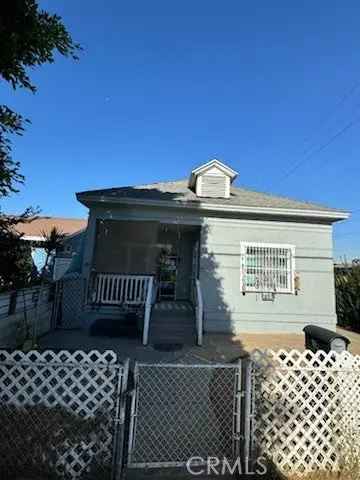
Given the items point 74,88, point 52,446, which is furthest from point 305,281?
point 74,88

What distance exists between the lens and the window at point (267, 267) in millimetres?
10539

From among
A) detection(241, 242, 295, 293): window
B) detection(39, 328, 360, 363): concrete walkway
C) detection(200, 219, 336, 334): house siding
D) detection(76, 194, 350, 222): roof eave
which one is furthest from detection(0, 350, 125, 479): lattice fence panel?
detection(241, 242, 295, 293): window

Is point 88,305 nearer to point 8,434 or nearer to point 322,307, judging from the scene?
point 8,434

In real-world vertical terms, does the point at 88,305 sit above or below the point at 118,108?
below

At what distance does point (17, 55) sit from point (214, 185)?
8278 millimetres

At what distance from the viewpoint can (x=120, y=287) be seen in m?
9.68

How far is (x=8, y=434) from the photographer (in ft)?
10.0

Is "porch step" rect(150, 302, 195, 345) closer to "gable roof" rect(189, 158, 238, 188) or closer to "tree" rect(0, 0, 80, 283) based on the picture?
"tree" rect(0, 0, 80, 283)

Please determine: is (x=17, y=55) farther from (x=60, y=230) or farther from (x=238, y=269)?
(x=60, y=230)

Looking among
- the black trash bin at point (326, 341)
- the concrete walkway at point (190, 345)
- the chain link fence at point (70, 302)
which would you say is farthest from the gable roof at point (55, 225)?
the black trash bin at point (326, 341)

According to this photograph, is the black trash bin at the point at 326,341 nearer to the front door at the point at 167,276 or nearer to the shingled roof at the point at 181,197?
the shingled roof at the point at 181,197

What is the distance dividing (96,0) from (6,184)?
5276mm

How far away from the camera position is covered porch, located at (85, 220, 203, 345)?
906 cm

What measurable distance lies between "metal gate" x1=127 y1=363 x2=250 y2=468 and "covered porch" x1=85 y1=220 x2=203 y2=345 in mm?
3135
